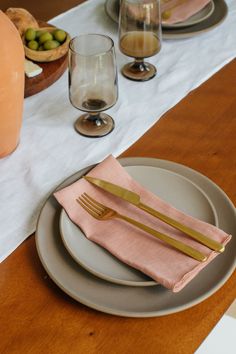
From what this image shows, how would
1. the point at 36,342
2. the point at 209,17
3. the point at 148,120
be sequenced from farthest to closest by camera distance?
the point at 209,17 → the point at 148,120 → the point at 36,342

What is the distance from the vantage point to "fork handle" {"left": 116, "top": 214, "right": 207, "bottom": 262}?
0.52 metres

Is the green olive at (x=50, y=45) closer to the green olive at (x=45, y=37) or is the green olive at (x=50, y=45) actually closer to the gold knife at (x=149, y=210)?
the green olive at (x=45, y=37)

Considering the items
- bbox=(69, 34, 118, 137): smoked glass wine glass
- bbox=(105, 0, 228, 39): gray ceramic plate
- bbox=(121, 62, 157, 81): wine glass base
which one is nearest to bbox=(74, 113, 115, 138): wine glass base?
bbox=(69, 34, 118, 137): smoked glass wine glass

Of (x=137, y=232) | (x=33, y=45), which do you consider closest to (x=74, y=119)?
(x=33, y=45)

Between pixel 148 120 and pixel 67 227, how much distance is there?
0.82ft

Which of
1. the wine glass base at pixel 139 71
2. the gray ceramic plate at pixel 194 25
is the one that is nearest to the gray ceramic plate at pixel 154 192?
the wine glass base at pixel 139 71

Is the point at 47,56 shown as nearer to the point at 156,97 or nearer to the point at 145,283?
the point at 156,97

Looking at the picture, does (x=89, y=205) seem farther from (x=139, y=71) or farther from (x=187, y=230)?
(x=139, y=71)

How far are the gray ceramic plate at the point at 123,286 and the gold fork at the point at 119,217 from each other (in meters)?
→ 0.02

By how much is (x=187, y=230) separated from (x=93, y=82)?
10.6 inches

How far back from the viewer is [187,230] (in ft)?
1.79

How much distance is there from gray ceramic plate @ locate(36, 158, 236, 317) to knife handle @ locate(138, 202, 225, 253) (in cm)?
2

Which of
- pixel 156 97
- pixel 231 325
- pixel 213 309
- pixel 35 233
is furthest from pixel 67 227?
pixel 231 325

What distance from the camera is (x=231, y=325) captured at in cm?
100
